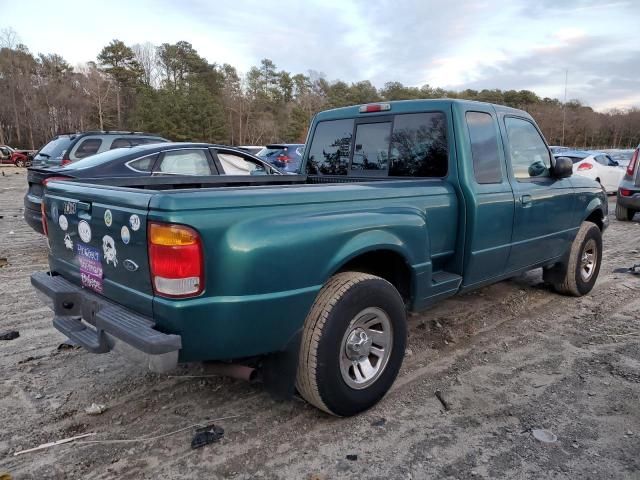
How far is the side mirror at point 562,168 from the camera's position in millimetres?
4305

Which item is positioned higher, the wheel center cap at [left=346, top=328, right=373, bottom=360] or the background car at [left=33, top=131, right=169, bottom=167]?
the background car at [left=33, top=131, right=169, bottom=167]

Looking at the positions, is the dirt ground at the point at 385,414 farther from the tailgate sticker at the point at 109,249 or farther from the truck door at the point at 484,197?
the tailgate sticker at the point at 109,249

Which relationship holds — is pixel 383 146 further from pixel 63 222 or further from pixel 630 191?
pixel 630 191

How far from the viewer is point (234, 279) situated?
2184mm

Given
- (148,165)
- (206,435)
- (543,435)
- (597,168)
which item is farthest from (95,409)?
(597,168)

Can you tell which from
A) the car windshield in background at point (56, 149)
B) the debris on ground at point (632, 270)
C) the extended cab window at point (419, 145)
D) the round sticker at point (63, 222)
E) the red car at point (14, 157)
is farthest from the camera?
the red car at point (14, 157)

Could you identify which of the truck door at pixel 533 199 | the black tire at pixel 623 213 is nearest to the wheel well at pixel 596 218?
the truck door at pixel 533 199

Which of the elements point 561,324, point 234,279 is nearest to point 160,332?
point 234,279

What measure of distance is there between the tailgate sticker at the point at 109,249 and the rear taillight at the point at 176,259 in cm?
39

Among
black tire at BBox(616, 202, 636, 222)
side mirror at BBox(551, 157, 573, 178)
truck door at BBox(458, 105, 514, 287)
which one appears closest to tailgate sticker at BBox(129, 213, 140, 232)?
truck door at BBox(458, 105, 514, 287)

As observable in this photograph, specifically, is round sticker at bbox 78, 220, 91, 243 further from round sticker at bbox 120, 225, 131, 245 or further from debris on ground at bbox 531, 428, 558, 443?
debris on ground at bbox 531, 428, 558, 443

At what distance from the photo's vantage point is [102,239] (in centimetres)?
253

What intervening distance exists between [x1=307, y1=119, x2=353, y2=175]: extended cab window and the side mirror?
1981 mm

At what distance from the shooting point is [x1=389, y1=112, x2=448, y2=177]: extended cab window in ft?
11.9
